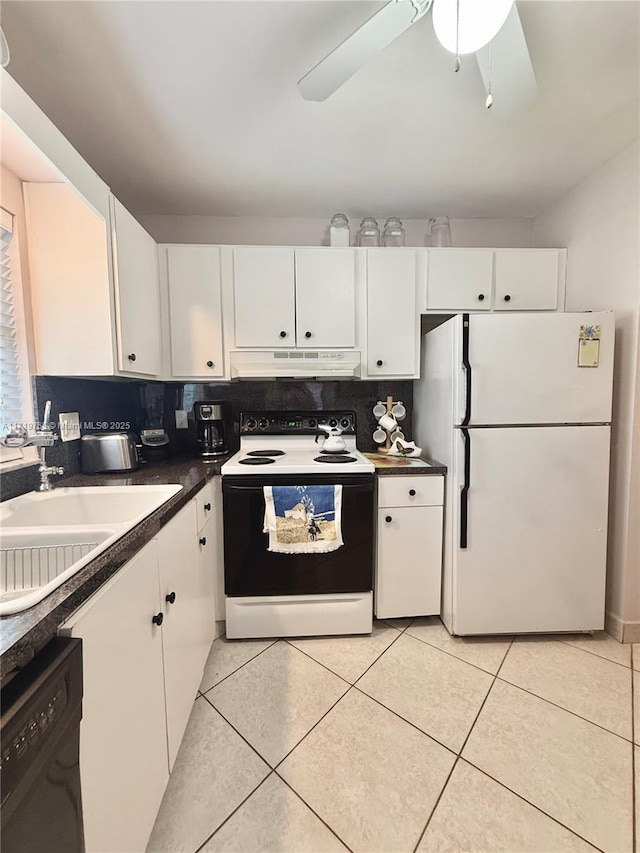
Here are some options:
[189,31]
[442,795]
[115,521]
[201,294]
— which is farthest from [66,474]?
[442,795]

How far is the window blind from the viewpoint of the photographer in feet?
4.25

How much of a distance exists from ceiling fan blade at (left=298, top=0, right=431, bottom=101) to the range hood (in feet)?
3.78

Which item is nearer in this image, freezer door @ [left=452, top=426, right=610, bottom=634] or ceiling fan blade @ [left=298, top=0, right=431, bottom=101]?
ceiling fan blade @ [left=298, top=0, right=431, bottom=101]

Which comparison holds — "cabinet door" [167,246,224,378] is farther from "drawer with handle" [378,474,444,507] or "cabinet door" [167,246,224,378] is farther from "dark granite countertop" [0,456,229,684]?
"drawer with handle" [378,474,444,507]

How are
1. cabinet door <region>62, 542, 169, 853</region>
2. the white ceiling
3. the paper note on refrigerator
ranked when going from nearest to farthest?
cabinet door <region>62, 542, 169, 853</region> < the white ceiling < the paper note on refrigerator

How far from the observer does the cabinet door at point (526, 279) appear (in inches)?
84.9

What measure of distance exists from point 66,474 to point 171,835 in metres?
1.33

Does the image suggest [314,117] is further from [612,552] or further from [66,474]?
[612,552]

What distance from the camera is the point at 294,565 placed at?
1.76 meters

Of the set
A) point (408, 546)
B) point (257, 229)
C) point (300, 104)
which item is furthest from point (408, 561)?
point (257, 229)

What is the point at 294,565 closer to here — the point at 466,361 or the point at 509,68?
the point at 466,361

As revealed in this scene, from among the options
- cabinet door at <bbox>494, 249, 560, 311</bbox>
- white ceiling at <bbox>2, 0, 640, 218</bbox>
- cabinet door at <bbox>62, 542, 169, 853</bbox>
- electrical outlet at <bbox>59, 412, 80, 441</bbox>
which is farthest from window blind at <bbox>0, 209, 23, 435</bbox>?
cabinet door at <bbox>494, 249, 560, 311</bbox>

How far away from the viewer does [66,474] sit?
61.9 inches

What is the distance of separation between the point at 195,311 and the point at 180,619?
5.35ft
